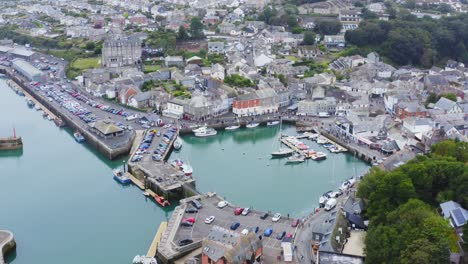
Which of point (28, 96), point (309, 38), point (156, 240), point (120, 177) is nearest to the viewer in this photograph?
point (156, 240)

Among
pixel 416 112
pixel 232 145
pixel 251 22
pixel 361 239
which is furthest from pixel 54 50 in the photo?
pixel 361 239

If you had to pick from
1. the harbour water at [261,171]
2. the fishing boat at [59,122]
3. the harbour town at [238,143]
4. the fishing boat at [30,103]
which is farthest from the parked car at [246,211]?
the fishing boat at [30,103]

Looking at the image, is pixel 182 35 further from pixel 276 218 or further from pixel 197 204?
pixel 276 218

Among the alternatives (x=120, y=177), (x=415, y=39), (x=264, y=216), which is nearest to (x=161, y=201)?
(x=120, y=177)

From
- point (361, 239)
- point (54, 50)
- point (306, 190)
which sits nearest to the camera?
point (361, 239)

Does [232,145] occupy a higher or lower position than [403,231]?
lower

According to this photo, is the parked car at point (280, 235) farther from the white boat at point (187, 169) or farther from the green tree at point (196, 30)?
the green tree at point (196, 30)

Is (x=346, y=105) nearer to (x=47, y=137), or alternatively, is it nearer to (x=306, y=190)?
(x=306, y=190)

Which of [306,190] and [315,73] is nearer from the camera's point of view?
[306,190]
